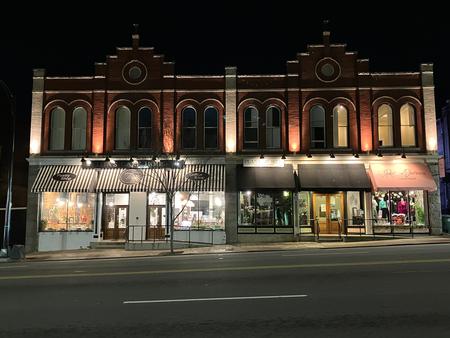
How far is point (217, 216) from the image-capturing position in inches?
1074

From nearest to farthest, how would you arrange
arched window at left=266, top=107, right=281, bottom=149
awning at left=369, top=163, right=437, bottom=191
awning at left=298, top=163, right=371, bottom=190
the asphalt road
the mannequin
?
1. the asphalt road
2. awning at left=298, top=163, right=371, bottom=190
3. awning at left=369, top=163, right=437, bottom=191
4. the mannequin
5. arched window at left=266, top=107, right=281, bottom=149

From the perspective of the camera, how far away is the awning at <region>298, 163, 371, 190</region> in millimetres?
25594

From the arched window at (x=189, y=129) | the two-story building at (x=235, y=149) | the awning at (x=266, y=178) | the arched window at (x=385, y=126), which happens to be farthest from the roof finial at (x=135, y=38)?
the arched window at (x=385, y=126)

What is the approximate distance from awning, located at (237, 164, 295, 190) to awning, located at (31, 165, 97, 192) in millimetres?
8384

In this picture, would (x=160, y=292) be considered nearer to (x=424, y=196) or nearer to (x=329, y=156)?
(x=329, y=156)

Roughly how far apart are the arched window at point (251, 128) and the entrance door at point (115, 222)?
8035 mm

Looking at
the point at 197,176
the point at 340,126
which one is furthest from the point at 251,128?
the point at 340,126

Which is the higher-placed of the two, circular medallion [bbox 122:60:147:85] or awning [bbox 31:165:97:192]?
circular medallion [bbox 122:60:147:85]

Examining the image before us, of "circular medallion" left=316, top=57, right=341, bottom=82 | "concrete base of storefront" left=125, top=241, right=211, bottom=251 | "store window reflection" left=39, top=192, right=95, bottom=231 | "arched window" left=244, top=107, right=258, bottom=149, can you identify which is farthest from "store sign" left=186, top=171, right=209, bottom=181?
"circular medallion" left=316, top=57, right=341, bottom=82

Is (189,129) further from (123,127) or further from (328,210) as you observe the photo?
(328,210)

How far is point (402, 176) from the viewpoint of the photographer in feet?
86.4

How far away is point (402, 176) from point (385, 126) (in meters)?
3.28

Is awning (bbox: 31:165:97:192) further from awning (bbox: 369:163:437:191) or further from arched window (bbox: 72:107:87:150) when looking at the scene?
awning (bbox: 369:163:437:191)

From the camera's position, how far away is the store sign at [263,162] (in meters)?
27.3
